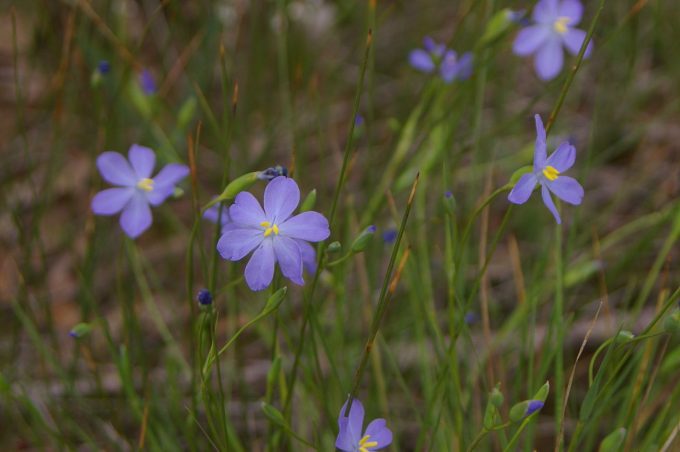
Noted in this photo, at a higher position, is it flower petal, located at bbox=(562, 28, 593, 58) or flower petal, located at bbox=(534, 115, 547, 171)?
flower petal, located at bbox=(562, 28, 593, 58)

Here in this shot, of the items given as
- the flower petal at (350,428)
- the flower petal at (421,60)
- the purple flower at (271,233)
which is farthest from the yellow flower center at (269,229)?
the flower petal at (421,60)

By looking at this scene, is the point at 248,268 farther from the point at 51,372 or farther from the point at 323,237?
the point at 51,372

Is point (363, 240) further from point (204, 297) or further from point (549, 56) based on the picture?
point (549, 56)

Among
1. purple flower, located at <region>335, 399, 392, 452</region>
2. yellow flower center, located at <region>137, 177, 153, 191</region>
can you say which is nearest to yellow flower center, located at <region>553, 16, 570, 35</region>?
yellow flower center, located at <region>137, 177, 153, 191</region>

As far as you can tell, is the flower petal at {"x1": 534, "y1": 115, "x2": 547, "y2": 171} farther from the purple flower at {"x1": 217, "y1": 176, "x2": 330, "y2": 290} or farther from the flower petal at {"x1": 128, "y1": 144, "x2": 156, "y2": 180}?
the flower petal at {"x1": 128, "y1": 144, "x2": 156, "y2": 180}

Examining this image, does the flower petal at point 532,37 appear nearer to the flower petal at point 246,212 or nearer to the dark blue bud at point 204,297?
the flower petal at point 246,212

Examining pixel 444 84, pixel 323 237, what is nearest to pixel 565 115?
pixel 444 84
